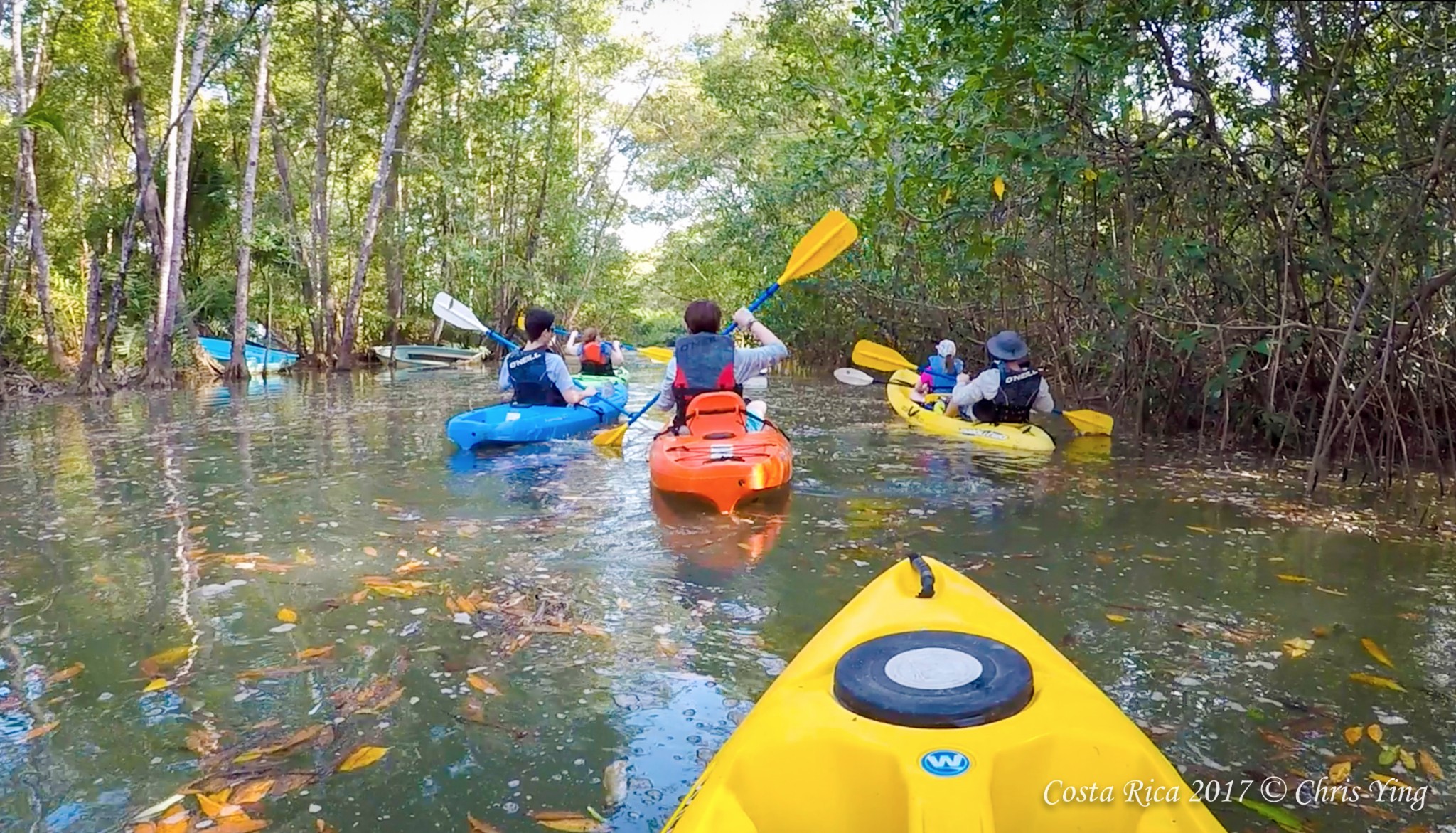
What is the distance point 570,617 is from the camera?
346 cm

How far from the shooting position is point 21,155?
10875 millimetres

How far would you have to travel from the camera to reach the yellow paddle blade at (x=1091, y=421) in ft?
27.0

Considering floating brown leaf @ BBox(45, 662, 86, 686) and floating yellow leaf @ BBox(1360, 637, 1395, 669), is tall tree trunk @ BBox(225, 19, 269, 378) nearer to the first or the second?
floating brown leaf @ BBox(45, 662, 86, 686)

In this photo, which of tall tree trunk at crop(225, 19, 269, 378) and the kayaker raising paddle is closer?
the kayaker raising paddle

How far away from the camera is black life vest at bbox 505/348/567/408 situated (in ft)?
24.7

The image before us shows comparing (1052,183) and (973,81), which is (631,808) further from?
(1052,183)

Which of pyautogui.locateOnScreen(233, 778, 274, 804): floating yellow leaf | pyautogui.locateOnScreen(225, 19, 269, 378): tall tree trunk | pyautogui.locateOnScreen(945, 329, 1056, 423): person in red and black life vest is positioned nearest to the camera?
pyautogui.locateOnScreen(233, 778, 274, 804): floating yellow leaf

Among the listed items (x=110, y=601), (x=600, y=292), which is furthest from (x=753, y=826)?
(x=600, y=292)

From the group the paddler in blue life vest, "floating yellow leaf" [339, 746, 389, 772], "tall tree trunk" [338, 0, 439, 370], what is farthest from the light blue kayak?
"floating yellow leaf" [339, 746, 389, 772]

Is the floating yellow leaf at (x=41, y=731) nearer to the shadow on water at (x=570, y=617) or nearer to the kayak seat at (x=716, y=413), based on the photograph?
the shadow on water at (x=570, y=617)

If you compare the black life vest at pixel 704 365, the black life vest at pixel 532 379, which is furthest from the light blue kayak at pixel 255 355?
the black life vest at pixel 704 365

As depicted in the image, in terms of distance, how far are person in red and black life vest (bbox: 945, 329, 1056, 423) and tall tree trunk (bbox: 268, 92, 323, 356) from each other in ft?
42.8

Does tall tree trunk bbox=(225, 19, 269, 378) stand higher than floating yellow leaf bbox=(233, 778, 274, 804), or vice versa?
tall tree trunk bbox=(225, 19, 269, 378)

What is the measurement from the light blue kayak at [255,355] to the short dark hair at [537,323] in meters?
9.29
